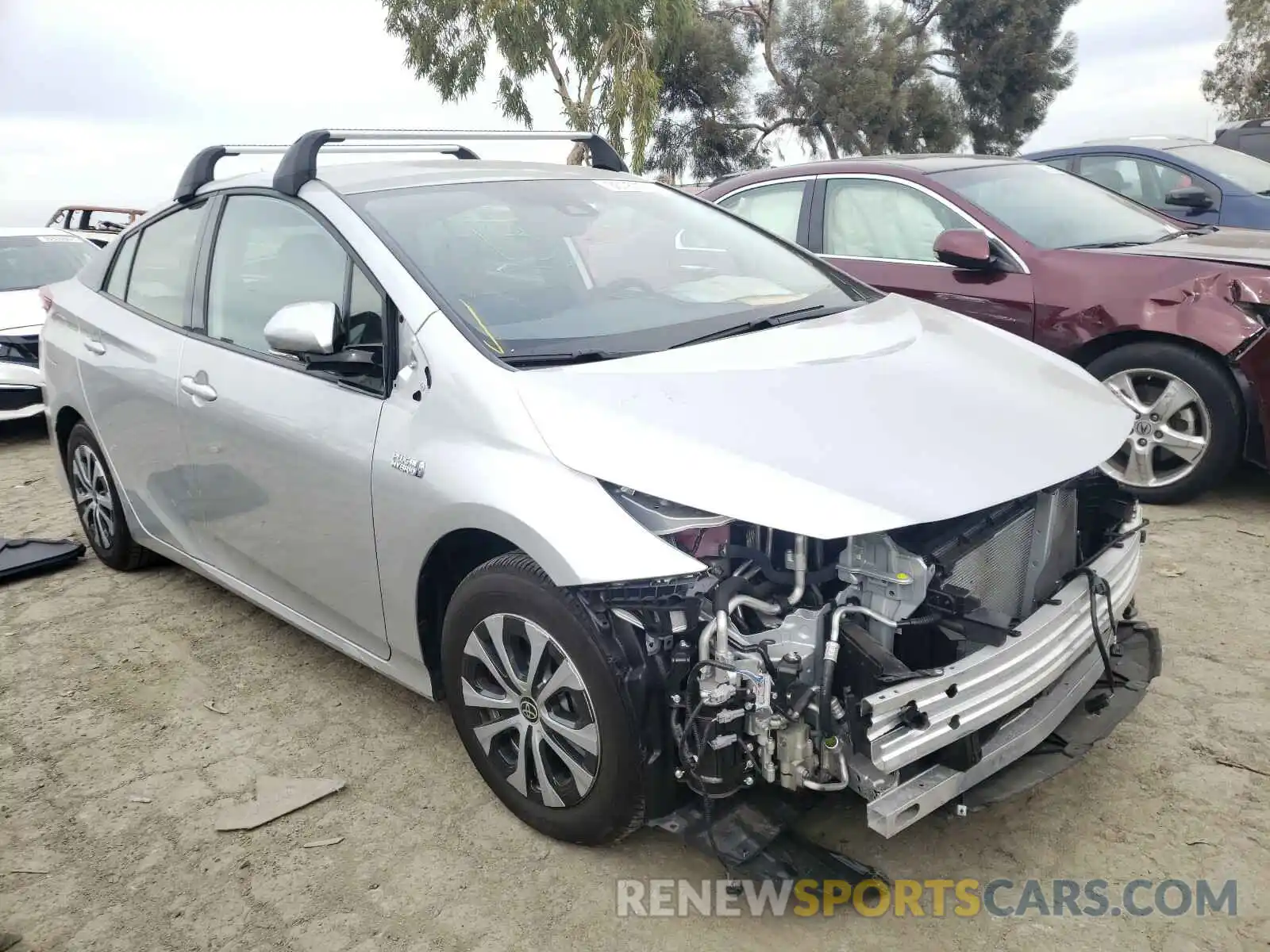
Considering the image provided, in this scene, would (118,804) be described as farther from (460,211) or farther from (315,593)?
(460,211)

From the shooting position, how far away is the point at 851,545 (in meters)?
2.41

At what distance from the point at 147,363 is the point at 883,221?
3786 mm

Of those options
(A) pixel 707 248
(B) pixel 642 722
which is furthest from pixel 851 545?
(A) pixel 707 248

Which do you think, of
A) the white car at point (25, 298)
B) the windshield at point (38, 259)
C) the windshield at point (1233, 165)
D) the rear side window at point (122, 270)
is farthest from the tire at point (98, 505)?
the windshield at point (1233, 165)

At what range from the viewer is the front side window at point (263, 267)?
322cm

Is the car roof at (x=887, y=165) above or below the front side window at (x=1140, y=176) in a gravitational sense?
above

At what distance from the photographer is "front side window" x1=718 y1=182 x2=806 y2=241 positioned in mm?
6129

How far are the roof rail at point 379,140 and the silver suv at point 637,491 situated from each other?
0.08 feet

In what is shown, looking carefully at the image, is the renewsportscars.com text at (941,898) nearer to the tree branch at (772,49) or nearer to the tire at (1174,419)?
the tire at (1174,419)

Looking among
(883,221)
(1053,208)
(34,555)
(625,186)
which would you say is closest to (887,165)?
(883,221)

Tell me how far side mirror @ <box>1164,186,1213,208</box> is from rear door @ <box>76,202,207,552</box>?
6.40 m

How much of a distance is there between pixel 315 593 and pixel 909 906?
1950mm

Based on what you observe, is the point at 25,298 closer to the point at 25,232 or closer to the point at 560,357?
the point at 25,232

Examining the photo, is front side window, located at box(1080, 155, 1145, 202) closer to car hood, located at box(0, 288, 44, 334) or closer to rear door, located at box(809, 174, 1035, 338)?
rear door, located at box(809, 174, 1035, 338)
